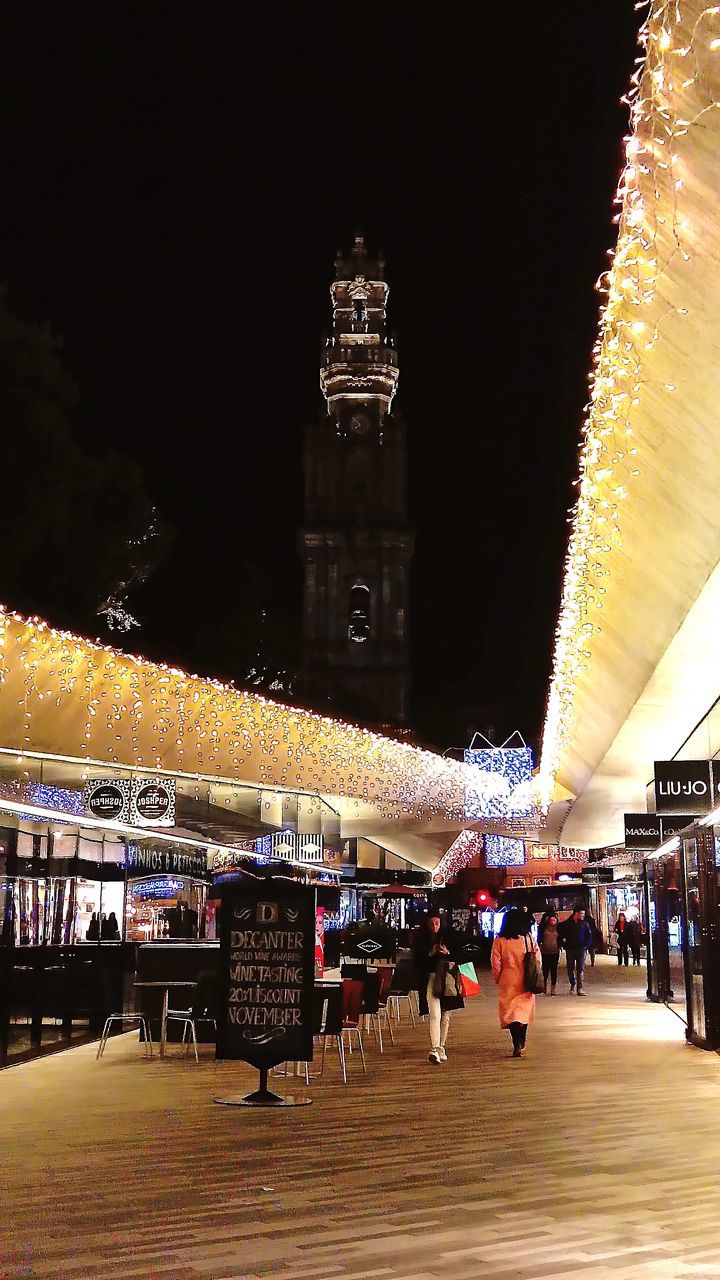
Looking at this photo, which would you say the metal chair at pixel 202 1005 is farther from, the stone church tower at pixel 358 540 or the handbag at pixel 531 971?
the stone church tower at pixel 358 540

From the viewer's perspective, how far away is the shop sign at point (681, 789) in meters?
15.0

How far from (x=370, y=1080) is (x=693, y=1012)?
502 centimetres

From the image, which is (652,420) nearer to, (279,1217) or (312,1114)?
(279,1217)

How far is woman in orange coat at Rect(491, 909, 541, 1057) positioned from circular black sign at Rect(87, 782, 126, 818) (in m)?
4.87

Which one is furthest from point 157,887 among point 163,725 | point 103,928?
point 163,725

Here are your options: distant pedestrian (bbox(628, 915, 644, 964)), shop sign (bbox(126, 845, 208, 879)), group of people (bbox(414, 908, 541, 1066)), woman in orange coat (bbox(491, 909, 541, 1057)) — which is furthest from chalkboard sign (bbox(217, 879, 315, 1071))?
distant pedestrian (bbox(628, 915, 644, 964))

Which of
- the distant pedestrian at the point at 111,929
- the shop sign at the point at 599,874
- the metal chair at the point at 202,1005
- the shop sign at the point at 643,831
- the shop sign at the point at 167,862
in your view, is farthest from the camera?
the shop sign at the point at 599,874

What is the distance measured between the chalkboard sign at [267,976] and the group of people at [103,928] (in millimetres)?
6905

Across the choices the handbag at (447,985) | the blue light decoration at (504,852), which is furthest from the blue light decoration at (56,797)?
the blue light decoration at (504,852)

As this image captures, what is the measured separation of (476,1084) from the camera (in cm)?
1208

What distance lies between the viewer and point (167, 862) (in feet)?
68.0

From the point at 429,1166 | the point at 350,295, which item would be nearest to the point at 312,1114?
the point at 429,1166

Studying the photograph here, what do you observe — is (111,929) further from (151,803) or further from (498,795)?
(498,795)

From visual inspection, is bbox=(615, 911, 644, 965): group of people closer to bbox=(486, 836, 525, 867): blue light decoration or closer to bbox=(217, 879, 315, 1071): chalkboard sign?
bbox=(486, 836, 525, 867): blue light decoration
